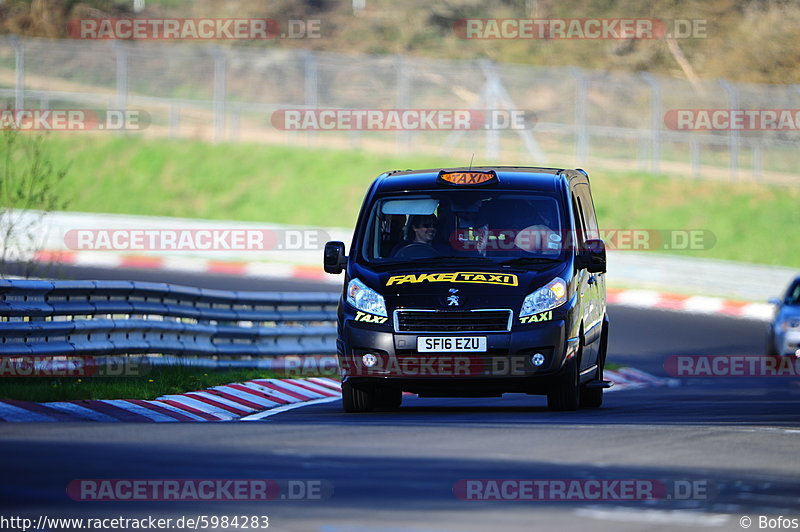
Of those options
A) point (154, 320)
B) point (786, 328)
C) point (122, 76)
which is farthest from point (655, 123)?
point (154, 320)

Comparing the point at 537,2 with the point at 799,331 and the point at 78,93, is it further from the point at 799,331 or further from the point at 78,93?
the point at 799,331

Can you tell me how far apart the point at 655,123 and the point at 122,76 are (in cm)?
1447

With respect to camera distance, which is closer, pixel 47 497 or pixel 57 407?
pixel 47 497

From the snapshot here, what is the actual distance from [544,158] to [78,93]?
1308cm

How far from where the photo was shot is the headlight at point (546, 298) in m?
12.3

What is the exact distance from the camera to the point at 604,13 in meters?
60.6

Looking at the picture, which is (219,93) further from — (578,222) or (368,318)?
(368,318)

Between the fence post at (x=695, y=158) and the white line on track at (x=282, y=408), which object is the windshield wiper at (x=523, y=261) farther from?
the fence post at (x=695, y=158)

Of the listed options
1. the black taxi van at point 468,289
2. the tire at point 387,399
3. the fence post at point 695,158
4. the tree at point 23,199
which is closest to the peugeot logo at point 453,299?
the black taxi van at point 468,289

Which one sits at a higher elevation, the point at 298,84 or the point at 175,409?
the point at 298,84

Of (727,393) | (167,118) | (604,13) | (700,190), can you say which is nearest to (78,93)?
(167,118)

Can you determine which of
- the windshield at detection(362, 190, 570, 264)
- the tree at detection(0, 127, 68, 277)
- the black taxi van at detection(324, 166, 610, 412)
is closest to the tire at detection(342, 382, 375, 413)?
the black taxi van at detection(324, 166, 610, 412)

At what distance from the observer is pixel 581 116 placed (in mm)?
40438

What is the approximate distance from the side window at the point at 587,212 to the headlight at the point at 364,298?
235cm
